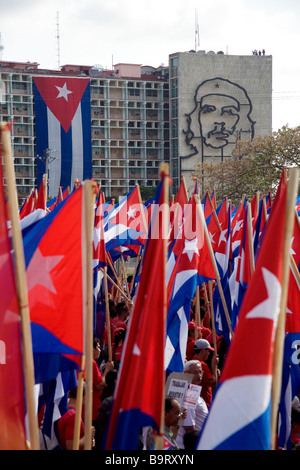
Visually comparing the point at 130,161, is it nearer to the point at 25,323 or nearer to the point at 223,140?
the point at 223,140

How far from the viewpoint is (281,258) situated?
4.75m

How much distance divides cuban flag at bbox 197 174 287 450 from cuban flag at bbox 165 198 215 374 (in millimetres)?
3093

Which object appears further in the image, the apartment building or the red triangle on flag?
the apartment building

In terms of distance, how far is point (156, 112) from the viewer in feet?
323

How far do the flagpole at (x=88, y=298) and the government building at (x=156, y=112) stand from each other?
86.8 meters

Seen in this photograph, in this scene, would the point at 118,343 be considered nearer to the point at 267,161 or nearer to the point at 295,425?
the point at 295,425

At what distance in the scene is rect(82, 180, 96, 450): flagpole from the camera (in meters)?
4.94

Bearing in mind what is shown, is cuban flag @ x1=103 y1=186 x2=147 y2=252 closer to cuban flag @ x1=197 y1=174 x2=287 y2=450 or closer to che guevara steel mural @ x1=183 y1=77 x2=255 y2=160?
cuban flag @ x1=197 y1=174 x2=287 y2=450

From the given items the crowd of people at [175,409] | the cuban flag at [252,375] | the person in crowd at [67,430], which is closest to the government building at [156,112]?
the crowd of people at [175,409]

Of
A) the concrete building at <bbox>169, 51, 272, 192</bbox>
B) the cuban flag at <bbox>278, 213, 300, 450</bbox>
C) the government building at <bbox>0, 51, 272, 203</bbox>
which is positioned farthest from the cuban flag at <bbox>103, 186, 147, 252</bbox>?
the concrete building at <bbox>169, 51, 272, 192</bbox>

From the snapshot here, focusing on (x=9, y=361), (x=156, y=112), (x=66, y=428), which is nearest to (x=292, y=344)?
(x=66, y=428)

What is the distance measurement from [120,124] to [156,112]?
15.4ft

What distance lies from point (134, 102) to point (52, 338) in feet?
308

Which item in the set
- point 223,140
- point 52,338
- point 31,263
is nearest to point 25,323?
point 52,338
